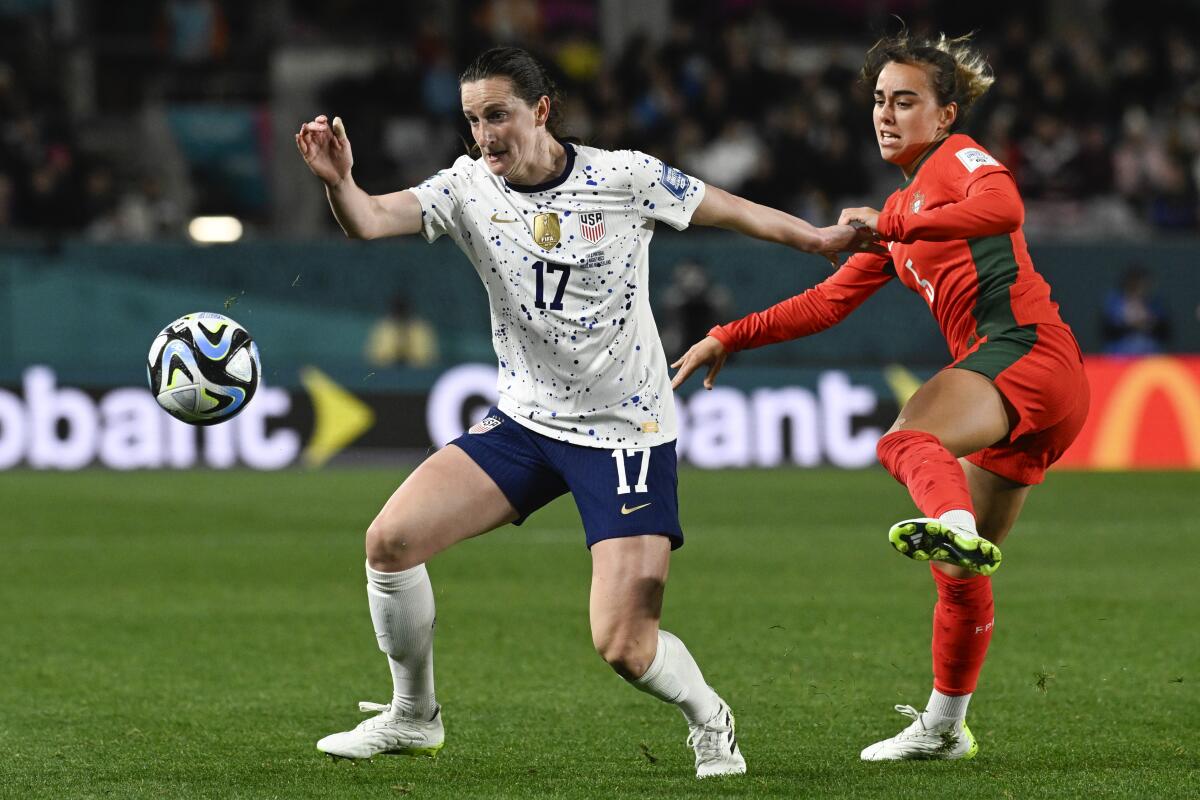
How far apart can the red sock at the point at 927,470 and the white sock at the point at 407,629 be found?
1.30 metres

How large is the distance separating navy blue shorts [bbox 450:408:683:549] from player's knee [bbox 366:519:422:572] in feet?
0.96

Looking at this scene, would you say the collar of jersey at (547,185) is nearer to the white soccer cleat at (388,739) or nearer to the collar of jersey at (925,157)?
the collar of jersey at (925,157)

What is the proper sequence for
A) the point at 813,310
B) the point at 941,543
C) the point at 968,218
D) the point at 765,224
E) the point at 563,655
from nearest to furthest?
1. the point at 941,543
2. the point at 968,218
3. the point at 765,224
4. the point at 813,310
5. the point at 563,655

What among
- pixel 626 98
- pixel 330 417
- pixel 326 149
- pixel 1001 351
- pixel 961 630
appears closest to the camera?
pixel 326 149

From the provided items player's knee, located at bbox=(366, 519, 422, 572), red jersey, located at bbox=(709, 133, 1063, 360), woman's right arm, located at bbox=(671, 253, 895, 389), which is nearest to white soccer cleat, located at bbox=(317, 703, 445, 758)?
player's knee, located at bbox=(366, 519, 422, 572)

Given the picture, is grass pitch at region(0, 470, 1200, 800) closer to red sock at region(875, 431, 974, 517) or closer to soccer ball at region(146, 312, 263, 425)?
red sock at region(875, 431, 974, 517)

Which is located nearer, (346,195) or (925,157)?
(346,195)

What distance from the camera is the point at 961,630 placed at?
5418mm

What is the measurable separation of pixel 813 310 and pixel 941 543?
1.35m

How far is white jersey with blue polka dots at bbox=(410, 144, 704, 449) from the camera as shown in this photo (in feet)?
16.1

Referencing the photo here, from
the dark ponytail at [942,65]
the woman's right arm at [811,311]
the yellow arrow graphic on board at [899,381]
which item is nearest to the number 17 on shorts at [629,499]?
the woman's right arm at [811,311]

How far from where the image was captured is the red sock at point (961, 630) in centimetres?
539

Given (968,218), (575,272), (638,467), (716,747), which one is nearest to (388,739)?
(716,747)

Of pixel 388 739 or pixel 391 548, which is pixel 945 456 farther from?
pixel 388 739
